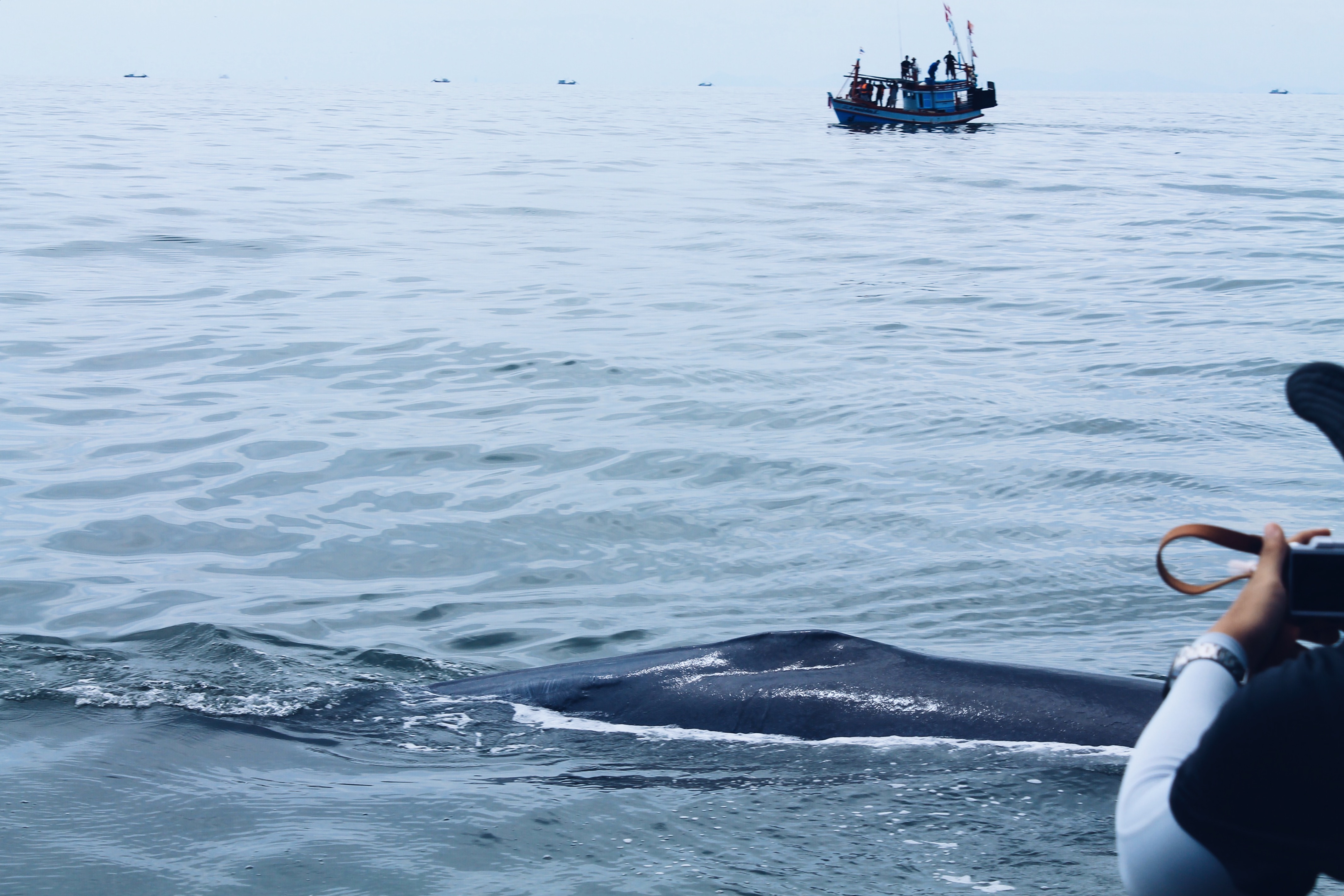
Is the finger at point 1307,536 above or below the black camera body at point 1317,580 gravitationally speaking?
above

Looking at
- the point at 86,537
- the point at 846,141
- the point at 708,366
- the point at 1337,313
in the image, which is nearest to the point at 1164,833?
the point at 86,537

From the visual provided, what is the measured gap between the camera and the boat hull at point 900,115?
6500 centimetres

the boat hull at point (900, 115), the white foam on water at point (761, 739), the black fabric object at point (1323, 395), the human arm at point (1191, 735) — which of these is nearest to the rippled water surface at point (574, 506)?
the white foam on water at point (761, 739)

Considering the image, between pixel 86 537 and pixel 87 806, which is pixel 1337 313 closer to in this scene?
pixel 86 537

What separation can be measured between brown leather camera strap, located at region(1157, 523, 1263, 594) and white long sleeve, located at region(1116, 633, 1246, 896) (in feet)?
0.30

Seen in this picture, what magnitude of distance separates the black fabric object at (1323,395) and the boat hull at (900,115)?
66533 mm

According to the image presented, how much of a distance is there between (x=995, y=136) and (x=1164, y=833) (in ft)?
199

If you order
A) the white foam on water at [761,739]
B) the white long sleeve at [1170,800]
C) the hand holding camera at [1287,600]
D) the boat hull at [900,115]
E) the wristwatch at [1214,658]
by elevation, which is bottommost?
the white foam on water at [761,739]

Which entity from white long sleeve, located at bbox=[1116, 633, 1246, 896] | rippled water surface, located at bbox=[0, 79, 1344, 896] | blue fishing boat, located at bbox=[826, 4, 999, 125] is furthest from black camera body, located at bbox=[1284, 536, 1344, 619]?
blue fishing boat, located at bbox=[826, 4, 999, 125]

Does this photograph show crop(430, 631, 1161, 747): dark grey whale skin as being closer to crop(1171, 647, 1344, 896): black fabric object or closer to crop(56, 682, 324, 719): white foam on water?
crop(56, 682, 324, 719): white foam on water

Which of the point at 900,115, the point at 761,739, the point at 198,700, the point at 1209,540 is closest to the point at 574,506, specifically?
the point at 198,700

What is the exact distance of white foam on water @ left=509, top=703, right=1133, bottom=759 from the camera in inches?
153

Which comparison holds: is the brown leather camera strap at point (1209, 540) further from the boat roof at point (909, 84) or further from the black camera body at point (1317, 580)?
the boat roof at point (909, 84)

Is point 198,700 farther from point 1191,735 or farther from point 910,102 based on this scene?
point 910,102
